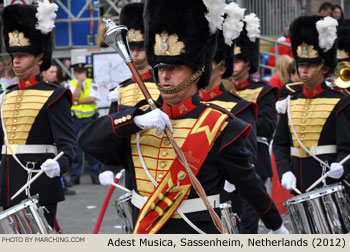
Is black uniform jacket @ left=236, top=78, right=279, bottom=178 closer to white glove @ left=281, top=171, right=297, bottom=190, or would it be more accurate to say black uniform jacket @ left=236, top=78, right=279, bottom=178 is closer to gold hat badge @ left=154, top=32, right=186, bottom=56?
white glove @ left=281, top=171, right=297, bottom=190

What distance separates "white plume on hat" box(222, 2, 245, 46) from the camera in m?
6.36

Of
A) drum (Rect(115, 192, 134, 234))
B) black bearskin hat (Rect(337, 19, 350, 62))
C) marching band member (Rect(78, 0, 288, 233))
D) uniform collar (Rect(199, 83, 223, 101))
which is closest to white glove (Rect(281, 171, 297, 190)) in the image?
uniform collar (Rect(199, 83, 223, 101))

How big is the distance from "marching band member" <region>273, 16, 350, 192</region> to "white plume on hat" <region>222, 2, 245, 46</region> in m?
0.66

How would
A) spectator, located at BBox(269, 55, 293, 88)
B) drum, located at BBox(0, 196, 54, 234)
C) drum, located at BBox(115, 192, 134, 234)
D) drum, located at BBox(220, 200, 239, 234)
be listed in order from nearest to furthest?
drum, located at BBox(0, 196, 54, 234) → drum, located at BBox(220, 200, 239, 234) → drum, located at BBox(115, 192, 134, 234) → spectator, located at BBox(269, 55, 293, 88)

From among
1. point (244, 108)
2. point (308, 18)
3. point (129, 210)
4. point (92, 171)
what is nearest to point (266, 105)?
point (308, 18)

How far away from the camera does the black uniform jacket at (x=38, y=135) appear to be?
5.93 metres

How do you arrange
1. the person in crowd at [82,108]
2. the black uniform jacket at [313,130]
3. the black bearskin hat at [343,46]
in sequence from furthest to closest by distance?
the person in crowd at [82,108] → the black bearskin hat at [343,46] → the black uniform jacket at [313,130]

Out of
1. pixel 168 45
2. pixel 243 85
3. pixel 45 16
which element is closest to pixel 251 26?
pixel 243 85

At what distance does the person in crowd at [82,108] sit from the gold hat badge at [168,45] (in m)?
7.88

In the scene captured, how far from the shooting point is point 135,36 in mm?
6871

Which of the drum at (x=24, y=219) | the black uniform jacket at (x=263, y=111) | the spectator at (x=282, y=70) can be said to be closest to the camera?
the drum at (x=24, y=219)

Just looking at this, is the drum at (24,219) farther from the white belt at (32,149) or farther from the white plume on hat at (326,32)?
the white plume on hat at (326,32)

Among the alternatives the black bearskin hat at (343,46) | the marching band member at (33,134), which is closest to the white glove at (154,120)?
the marching band member at (33,134)

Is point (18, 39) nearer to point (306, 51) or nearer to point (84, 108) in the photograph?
point (306, 51)
